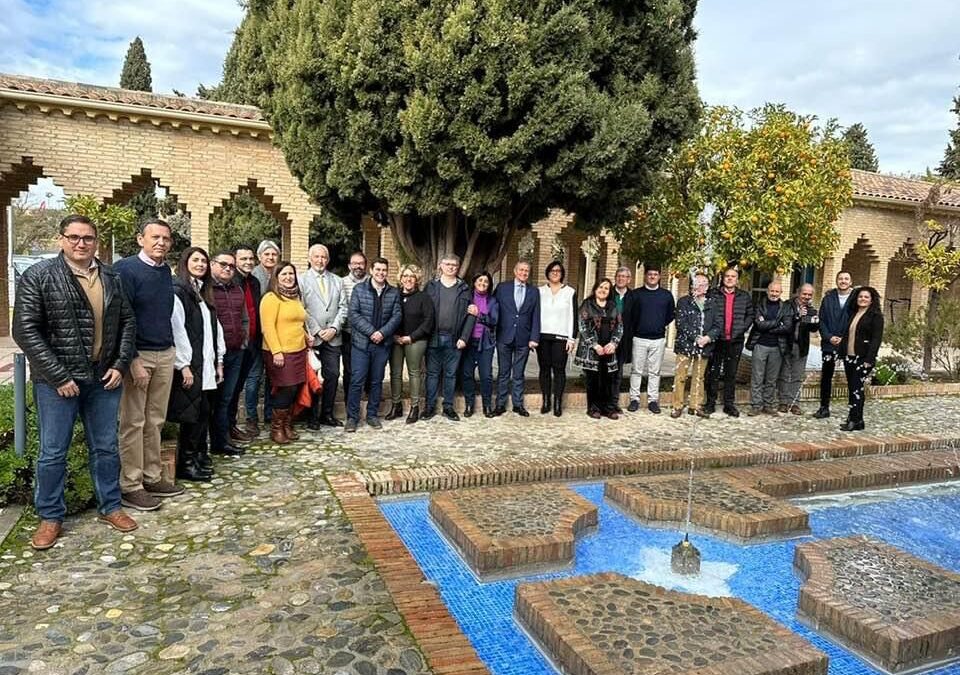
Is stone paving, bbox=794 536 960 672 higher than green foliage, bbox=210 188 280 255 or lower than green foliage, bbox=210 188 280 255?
lower

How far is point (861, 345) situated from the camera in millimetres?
7648

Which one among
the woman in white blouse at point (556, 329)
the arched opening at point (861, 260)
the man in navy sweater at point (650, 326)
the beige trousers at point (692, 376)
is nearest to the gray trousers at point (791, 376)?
the beige trousers at point (692, 376)

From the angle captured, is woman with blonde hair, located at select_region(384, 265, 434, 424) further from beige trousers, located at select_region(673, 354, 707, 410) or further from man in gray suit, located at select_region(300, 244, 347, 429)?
beige trousers, located at select_region(673, 354, 707, 410)

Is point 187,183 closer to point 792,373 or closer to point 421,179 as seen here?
point 421,179

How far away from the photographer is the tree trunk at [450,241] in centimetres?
879

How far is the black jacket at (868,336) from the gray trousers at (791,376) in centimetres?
73

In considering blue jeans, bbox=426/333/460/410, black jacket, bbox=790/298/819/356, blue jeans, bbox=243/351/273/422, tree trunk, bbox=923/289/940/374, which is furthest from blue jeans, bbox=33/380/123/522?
tree trunk, bbox=923/289/940/374

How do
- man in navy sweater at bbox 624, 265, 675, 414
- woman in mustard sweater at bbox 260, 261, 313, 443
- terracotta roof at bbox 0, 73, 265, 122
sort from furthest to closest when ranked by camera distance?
1. terracotta roof at bbox 0, 73, 265, 122
2. man in navy sweater at bbox 624, 265, 675, 414
3. woman in mustard sweater at bbox 260, 261, 313, 443

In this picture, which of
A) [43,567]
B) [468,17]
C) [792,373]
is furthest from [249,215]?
[43,567]

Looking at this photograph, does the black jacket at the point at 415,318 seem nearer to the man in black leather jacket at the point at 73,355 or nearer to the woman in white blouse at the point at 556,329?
the woman in white blouse at the point at 556,329

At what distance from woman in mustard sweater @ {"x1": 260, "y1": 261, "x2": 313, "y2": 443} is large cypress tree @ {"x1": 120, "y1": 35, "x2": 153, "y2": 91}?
26811mm

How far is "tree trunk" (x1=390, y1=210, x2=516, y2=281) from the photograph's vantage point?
8.79 metres

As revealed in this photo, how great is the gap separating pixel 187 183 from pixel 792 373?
37.2 feet

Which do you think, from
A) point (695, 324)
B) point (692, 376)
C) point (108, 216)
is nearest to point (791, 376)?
point (692, 376)
